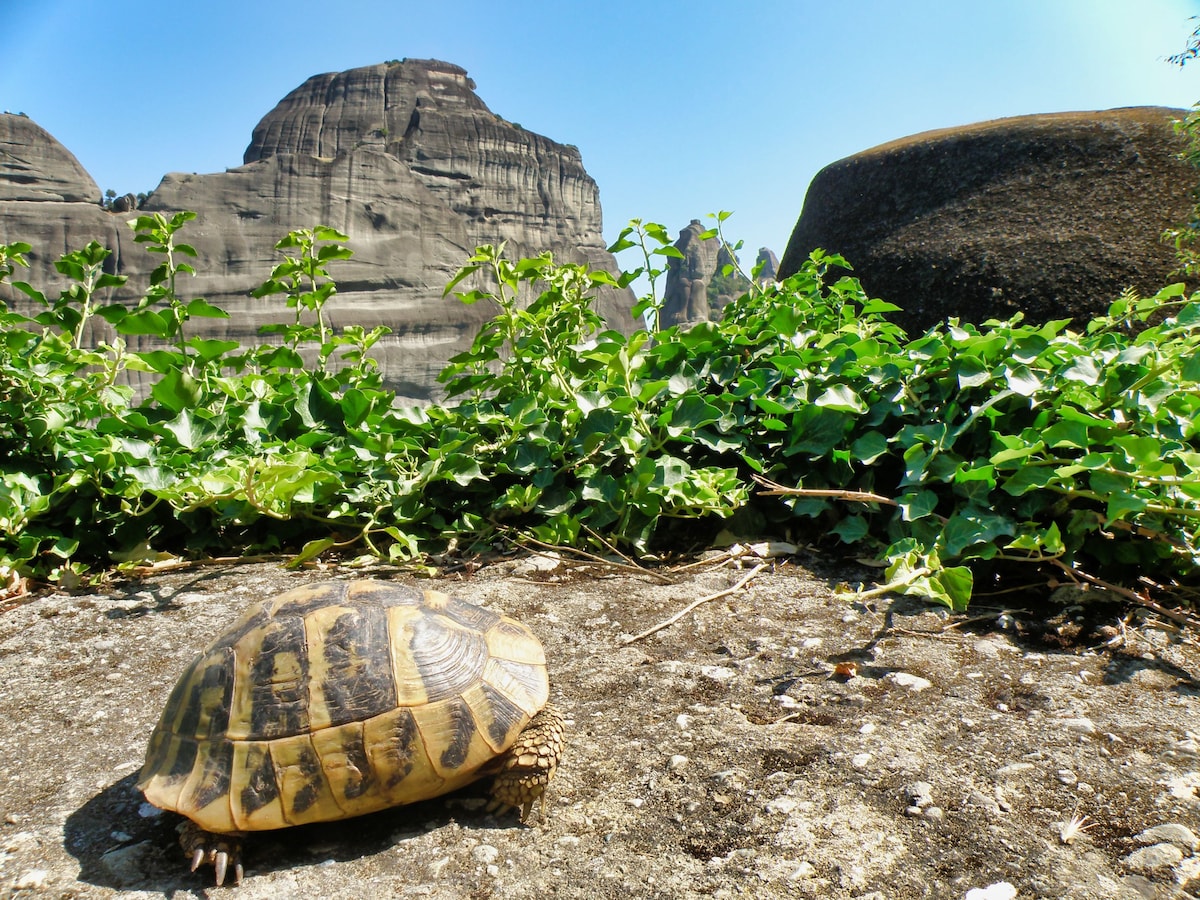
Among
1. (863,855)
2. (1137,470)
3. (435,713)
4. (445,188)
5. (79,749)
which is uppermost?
(445,188)

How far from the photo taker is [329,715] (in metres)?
1.45

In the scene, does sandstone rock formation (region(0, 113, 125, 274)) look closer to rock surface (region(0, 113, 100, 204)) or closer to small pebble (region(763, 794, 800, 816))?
rock surface (region(0, 113, 100, 204))

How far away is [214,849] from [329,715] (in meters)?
0.29

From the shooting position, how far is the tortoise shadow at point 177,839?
135 cm

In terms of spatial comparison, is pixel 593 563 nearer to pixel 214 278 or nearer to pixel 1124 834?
pixel 1124 834

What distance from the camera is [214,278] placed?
614 inches

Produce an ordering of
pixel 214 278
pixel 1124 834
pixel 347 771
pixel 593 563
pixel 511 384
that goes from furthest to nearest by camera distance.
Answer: pixel 214 278
pixel 511 384
pixel 593 563
pixel 347 771
pixel 1124 834

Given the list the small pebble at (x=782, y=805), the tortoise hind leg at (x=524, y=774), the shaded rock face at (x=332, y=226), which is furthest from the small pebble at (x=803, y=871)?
the shaded rock face at (x=332, y=226)

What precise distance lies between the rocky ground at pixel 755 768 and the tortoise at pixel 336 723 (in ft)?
0.35

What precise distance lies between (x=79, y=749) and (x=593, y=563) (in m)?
1.60

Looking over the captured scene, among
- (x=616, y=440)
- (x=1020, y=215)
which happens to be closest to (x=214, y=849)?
(x=616, y=440)

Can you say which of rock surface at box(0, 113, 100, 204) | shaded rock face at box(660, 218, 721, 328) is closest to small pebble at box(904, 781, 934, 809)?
rock surface at box(0, 113, 100, 204)

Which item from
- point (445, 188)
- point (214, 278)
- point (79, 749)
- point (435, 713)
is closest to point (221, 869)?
point (435, 713)

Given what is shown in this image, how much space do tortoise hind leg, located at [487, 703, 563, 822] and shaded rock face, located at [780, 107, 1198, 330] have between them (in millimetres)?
5887
